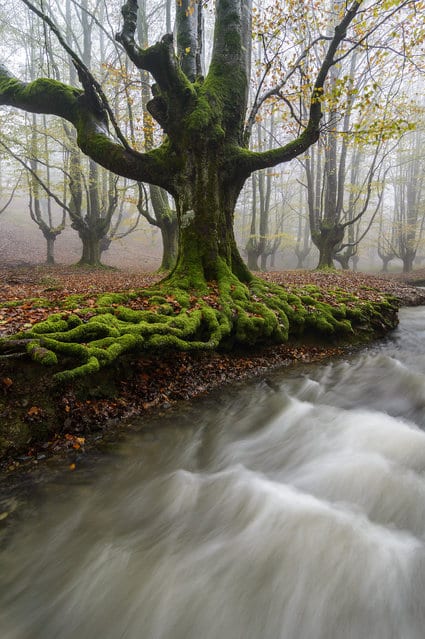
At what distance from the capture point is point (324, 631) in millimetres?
1817

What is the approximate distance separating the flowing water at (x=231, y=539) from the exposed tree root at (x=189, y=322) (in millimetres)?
1056

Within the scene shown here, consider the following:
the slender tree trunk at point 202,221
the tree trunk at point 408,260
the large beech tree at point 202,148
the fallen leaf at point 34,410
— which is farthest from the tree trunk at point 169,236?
the tree trunk at point 408,260

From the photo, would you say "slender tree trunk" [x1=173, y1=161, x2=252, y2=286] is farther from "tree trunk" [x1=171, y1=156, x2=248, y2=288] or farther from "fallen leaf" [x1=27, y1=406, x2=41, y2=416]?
A: "fallen leaf" [x1=27, y1=406, x2=41, y2=416]

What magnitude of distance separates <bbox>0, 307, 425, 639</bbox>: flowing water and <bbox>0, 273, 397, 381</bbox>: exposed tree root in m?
1.06

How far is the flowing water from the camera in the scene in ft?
6.17

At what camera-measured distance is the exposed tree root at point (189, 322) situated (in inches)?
136

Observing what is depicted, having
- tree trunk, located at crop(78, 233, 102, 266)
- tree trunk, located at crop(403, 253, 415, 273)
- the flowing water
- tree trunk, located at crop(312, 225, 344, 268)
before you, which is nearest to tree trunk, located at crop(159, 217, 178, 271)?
tree trunk, located at crop(78, 233, 102, 266)

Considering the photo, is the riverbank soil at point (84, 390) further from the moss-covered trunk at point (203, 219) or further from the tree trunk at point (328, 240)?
the tree trunk at point (328, 240)

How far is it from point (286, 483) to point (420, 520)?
3.47ft

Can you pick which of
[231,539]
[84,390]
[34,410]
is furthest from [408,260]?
[34,410]

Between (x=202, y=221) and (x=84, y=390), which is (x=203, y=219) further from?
(x=84, y=390)

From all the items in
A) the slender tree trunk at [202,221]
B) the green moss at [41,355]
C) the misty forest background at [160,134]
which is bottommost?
the green moss at [41,355]

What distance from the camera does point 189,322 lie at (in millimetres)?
4613

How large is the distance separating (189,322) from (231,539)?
2.76 meters
